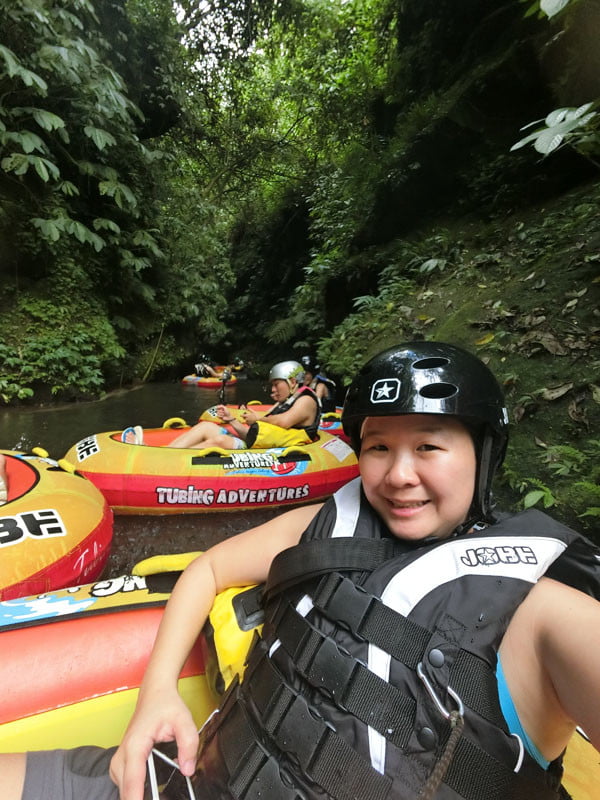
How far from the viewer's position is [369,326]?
718 centimetres

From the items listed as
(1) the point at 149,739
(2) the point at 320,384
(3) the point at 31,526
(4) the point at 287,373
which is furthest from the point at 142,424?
(1) the point at 149,739

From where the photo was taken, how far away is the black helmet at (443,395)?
99 cm

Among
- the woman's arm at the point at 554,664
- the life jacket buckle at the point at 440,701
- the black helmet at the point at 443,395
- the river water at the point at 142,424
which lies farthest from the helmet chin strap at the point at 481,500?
the river water at the point at 142,424

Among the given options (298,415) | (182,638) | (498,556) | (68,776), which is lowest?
(68,776)

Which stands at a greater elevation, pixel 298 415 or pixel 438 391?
pixel 438 391

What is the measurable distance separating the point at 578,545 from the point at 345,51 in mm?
14368

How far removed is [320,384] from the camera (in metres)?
6.23

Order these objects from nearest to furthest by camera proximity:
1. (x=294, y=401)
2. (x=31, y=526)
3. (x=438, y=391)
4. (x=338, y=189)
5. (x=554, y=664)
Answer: (x=554, y=664)
(x=438, y=391)
(x=31, y=526)
(x=294, y=401)
(x=338, y=189)

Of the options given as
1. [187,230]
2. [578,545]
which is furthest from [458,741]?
[187,230]

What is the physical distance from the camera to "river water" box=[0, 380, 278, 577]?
3400 millimetres

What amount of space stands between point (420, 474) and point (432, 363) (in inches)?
12.0

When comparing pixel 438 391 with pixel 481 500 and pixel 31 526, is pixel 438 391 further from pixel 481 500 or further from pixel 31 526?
pixel 31 526

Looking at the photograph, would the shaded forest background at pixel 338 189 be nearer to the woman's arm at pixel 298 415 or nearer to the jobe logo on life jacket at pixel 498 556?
the jobe logo on life jacket at pixel 498 556

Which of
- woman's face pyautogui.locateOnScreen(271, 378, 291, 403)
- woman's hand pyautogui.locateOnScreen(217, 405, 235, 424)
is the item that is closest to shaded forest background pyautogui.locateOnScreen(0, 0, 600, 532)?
woman's face pyautogui.locateOnScreen(271, 378, 291, 403)
